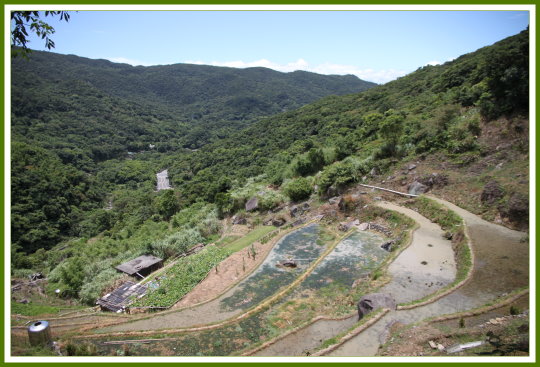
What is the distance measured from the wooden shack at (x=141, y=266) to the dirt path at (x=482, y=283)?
19.7 metres

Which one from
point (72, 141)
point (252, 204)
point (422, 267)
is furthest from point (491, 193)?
point (72, 141)

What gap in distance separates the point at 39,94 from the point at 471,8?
167 meters

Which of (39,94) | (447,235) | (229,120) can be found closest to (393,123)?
(447,235)

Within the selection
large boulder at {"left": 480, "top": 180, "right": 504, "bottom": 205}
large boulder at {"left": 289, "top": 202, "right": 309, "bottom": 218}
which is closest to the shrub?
large boulder at {"left": 289, "top": 202, "right": 309, "bottom": 218}

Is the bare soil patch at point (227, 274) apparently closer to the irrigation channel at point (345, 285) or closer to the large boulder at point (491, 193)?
the irrigation channel at point (345, 285)

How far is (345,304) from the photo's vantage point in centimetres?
1331

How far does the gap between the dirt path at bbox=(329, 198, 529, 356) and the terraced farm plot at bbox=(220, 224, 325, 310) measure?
20.0ft

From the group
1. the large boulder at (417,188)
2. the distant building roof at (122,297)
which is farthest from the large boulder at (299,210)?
the distant building roof at (122,297)

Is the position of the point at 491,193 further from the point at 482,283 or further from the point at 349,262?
the point at 349,262

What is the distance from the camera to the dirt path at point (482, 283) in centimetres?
990

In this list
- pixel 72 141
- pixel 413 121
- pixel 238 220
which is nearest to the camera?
pixel 238 220

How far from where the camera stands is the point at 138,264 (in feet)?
83.2

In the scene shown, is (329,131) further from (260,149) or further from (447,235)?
(447,235)

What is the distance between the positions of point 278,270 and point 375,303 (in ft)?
23.2
